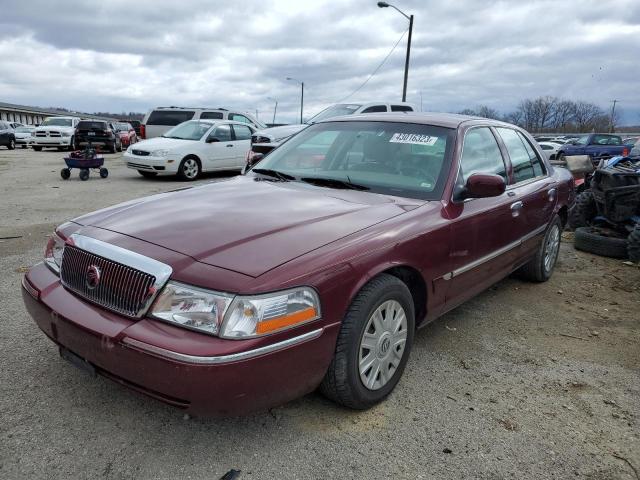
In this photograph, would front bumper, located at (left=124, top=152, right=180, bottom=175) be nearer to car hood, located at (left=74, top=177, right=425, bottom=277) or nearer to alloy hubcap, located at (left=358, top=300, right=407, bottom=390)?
car hood, located at (left=74, top=177, right=425, bottom=277)

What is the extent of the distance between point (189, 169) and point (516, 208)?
10.2 m

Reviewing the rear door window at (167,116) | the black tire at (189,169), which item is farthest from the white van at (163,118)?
the black tire at (189,169)

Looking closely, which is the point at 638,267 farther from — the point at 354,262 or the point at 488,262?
the point at 354,262

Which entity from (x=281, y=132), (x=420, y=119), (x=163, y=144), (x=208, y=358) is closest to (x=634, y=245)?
(x=420, y=119)

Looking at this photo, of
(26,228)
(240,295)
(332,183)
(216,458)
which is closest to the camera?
(240,295)

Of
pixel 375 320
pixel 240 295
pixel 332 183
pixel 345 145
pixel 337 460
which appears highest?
pixel 345 145

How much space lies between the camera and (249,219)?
270cm

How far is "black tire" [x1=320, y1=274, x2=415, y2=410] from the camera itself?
Answer: 2.45 m

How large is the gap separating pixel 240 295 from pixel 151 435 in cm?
93

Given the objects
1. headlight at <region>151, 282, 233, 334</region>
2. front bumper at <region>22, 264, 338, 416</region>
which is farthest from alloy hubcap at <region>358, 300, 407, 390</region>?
headlight at <region>151, 282, 233, 334</region>

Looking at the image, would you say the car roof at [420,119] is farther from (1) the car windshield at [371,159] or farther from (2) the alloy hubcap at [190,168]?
(2) the alloy hubcap at [190,168]

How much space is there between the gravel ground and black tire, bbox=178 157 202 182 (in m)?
8.96

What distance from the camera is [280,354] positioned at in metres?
2.15

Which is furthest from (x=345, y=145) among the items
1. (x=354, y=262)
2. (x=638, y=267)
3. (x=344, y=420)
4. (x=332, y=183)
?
(x=638, y=267)
